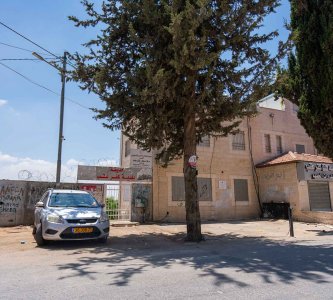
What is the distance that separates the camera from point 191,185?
10.7 meters

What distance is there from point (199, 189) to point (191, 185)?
332 inches

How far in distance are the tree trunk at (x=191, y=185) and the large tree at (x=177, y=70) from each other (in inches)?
1.3

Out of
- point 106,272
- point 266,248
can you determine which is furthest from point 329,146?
point 106,272

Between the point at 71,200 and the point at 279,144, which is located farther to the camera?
the point at 279,144

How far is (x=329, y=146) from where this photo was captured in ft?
43.6

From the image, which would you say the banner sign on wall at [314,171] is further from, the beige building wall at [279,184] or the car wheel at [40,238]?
the car wheel at [40,238]

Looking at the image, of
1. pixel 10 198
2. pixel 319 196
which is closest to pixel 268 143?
pixel 319 196

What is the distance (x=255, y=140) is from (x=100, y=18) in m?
14.2

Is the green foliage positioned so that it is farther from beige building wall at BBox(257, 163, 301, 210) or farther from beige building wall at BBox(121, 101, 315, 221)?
beige building wall at BBox(257, 163, 301, 210)

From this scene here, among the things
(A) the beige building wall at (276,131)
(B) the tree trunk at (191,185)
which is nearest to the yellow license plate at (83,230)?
(B) the tree trunk at (191,185)

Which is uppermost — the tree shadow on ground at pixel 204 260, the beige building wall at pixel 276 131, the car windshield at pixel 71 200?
the beige building wall at pixel 276 131

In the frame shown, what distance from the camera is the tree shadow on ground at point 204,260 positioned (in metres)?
5.58

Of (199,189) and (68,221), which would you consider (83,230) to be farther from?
(199,189)

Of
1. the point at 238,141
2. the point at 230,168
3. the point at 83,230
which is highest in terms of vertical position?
the point at 238,141
